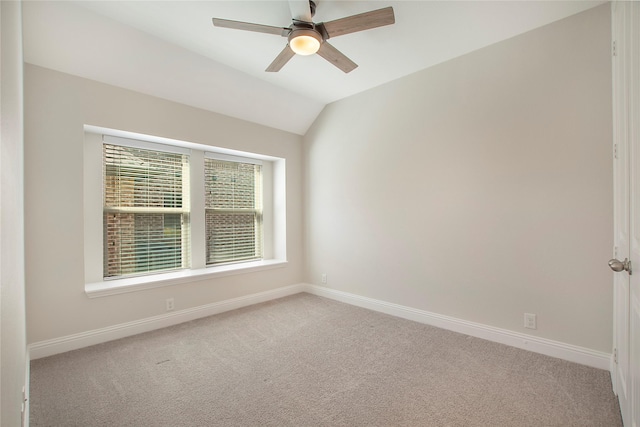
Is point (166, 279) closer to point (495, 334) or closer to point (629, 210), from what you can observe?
point (495, 334)

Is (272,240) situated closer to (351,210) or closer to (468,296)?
(351,210)

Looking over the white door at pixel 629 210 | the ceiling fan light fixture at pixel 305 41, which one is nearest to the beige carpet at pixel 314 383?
the white door at pixel 629 210

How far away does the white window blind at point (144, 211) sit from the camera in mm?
3059

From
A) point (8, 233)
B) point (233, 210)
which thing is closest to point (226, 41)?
point (233, 210)

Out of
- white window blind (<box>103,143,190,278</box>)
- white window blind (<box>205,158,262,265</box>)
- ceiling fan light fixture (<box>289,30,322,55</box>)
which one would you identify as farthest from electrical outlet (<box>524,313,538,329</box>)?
white window blind (<box>103,143,190,278</box>)

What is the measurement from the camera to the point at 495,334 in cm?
265

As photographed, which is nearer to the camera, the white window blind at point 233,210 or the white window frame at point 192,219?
the white window frame at point 192,219

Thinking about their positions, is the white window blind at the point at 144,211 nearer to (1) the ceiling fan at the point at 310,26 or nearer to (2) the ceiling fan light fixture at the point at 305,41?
(1) the ceiling fan at the point at 310,26

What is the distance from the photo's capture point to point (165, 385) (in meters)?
2.03

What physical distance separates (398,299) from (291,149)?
2.66m

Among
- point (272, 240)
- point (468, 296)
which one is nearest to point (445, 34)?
point (468, 296)

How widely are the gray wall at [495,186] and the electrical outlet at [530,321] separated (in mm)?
36

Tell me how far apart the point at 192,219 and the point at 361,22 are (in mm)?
2887

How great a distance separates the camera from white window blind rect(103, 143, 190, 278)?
10.0 ft
